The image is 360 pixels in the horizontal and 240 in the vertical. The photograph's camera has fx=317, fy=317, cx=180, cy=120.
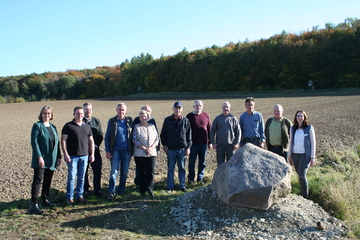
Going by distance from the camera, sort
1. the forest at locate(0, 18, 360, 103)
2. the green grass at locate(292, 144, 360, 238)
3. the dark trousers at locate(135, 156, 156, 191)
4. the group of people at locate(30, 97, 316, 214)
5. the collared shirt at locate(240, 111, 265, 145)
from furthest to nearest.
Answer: the forest at locate(0, 18, 360, 103) < the collared shirt at locate(240, 111, 265, 145) < the dark trousers at locate(135, 156, 156, 191) < the group of people at locate(30, 97, 316, 214) < the green grass at locate(292, 144, 360, 238)

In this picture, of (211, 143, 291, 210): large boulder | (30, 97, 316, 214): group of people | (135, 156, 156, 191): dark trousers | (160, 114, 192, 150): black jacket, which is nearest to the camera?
(211, 143, 291, 210): large boulder

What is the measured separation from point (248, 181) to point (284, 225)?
866 mm

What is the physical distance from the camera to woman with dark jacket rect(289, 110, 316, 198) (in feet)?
19.5

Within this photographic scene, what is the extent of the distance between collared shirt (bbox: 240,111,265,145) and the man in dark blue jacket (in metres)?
1.29

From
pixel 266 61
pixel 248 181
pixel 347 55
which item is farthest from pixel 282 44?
pixel 248 181

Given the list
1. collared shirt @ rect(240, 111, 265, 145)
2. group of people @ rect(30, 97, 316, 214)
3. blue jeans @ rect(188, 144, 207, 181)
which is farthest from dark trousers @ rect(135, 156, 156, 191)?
collared shirt @ rect(240, 111, 265, 145)

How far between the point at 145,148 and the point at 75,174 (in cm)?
145

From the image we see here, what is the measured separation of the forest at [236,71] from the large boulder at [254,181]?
38.5 m

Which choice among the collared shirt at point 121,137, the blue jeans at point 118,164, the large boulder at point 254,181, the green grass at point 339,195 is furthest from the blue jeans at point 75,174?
the green grass at point 339,195

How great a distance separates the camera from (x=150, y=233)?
492 centimetres

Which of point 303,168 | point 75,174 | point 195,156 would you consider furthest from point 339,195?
point 75,174

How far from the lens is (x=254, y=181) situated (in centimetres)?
520

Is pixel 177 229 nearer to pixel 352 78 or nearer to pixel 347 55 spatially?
pixel 352 78

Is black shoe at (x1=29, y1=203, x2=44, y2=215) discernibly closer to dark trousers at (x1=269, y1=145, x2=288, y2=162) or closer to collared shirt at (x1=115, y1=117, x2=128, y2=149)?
collared shirt at (x1=115, y1=117, x2=128, y2=149)
